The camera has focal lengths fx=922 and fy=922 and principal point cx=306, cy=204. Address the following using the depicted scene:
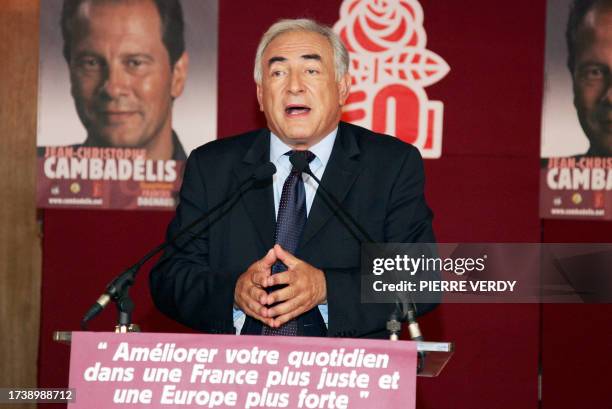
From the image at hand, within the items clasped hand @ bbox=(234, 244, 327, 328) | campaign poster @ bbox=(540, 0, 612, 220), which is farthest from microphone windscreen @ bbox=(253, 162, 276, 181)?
campaign poster @ bbox=(540, 0, 612, 220)

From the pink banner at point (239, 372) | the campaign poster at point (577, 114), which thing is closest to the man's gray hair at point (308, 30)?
the pink banner at point (239, 372)

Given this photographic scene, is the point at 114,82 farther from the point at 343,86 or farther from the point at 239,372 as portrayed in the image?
the point at 239,372

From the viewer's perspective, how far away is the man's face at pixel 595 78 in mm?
4125

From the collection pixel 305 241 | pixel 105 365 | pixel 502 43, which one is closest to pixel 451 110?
pixel 502 43

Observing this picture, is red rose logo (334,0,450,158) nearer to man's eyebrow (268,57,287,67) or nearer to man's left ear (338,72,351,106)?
man's left ear (338,72,351,106)

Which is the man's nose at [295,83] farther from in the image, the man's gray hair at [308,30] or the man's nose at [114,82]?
the man's nose at [114,82]

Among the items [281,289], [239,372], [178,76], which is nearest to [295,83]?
[281,289]

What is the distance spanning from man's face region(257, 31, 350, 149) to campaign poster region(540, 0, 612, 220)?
71.8 inches

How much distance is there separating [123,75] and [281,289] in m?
2.12

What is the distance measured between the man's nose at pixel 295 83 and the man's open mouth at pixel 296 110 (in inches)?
1.7

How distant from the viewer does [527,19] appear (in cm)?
416

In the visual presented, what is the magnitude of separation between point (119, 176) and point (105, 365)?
7.43 ft

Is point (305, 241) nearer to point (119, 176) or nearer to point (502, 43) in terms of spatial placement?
point (119, 176)

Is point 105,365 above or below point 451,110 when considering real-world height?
below
